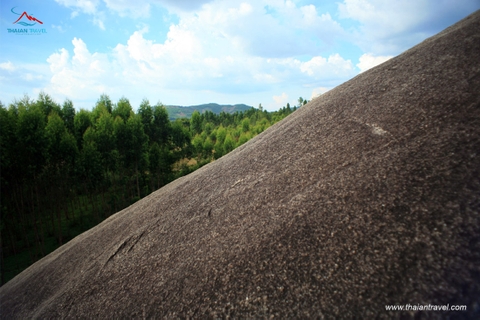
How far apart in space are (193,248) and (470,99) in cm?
643

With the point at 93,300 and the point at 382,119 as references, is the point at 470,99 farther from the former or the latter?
the point at 93,300

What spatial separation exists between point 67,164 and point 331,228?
2127 cm

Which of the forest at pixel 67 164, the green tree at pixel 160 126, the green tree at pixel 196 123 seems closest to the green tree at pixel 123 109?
the forest at pixel 67 164

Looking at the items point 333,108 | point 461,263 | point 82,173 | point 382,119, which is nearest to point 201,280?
point 461,263

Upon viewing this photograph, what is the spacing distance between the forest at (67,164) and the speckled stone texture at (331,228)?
11.7 m

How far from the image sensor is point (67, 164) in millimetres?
19281

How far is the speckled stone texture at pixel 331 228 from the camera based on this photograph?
128 inches

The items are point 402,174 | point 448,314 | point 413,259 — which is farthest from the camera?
point 402,174

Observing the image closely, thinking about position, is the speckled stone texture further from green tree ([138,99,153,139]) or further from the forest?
green tree ([138,99,153,139])

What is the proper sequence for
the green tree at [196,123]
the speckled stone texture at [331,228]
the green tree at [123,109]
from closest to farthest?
1. the speckled stone texture at [331,228]
2. the green tree at [123,109]
3. the green tree at [196,123]

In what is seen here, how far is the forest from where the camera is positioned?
1617 centimetres

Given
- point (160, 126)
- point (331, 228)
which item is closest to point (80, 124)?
point (160, 126)

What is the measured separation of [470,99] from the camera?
4945 mm

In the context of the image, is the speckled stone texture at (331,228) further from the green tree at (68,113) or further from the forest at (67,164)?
the green tree at (68,113)
